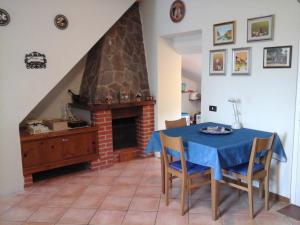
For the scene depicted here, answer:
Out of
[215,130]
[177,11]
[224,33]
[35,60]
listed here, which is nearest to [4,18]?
[35,60]

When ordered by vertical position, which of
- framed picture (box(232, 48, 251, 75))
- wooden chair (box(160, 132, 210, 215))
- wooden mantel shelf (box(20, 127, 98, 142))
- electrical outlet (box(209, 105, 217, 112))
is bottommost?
wooden chair (box(160, 132, 210, 215))

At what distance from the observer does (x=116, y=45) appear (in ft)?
14.8

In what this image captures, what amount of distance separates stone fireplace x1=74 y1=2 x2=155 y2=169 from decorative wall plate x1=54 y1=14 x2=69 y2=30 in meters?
0.72

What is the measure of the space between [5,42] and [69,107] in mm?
1627

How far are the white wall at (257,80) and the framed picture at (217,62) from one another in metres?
0.06

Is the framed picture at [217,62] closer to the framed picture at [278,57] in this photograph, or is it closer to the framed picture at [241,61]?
the framed picture at [241,61]

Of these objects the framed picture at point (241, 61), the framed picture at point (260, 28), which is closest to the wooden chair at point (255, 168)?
the framed picture at point (241, 61)

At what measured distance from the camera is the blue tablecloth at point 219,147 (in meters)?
2.63

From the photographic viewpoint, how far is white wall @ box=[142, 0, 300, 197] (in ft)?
9.65

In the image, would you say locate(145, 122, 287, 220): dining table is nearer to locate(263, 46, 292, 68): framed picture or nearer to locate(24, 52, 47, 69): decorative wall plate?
locate(263, 46, 292, 68): framed picture

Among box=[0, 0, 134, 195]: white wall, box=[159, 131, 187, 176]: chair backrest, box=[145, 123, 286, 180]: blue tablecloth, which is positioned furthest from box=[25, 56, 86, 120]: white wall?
box=[159, 131, 187, 176]: chair backrest

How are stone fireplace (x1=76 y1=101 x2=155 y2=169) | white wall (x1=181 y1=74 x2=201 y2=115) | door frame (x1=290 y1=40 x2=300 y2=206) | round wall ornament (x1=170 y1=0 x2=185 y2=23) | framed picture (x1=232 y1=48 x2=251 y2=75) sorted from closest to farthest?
door frame (x1=290 y1=40 x2=300 y2=206)
framed picture (x1=232 y1=48 x2=251 y2=75)
round wall ornament (x1=170 y1=0 x2=185 y2=23)
stone fireplace (x1=76 y1=101 x2=155 y2=169)
white wall (x1=181 y1=74 x2=201 y2=115)

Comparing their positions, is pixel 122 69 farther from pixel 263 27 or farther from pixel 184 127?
pixel 263 27

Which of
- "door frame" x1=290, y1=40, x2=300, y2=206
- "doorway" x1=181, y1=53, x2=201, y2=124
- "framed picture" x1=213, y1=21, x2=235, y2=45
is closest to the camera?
"door frame" x1=290, y1=40, x2=300, y2=206
